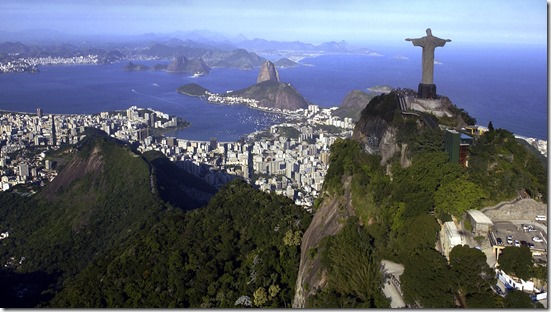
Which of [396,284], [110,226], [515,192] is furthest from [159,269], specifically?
[110,226]

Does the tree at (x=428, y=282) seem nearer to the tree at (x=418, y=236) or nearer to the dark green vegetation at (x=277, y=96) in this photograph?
the tree at (x=418, y=236)

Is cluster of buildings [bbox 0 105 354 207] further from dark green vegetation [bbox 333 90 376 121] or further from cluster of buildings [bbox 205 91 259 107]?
cluster of buildings [bbox 205 91 259 107]

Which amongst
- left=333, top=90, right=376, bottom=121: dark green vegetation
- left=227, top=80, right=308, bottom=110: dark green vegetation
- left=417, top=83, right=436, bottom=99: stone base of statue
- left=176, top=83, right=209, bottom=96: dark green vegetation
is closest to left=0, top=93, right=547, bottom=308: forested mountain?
left=417, top=83, right=436, bottom=99: stone base of statue

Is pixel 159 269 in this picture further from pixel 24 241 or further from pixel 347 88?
pixel 347 88

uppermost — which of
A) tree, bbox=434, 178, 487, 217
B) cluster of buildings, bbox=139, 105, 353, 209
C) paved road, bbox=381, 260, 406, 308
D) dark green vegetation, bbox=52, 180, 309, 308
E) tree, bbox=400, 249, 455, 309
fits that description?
tree, bbox=434, 178, 487, 217

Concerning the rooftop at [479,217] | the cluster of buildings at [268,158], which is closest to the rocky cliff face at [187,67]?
the cluster of buildings at [268,158]

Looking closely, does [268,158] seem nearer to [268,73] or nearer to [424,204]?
[424,204]
